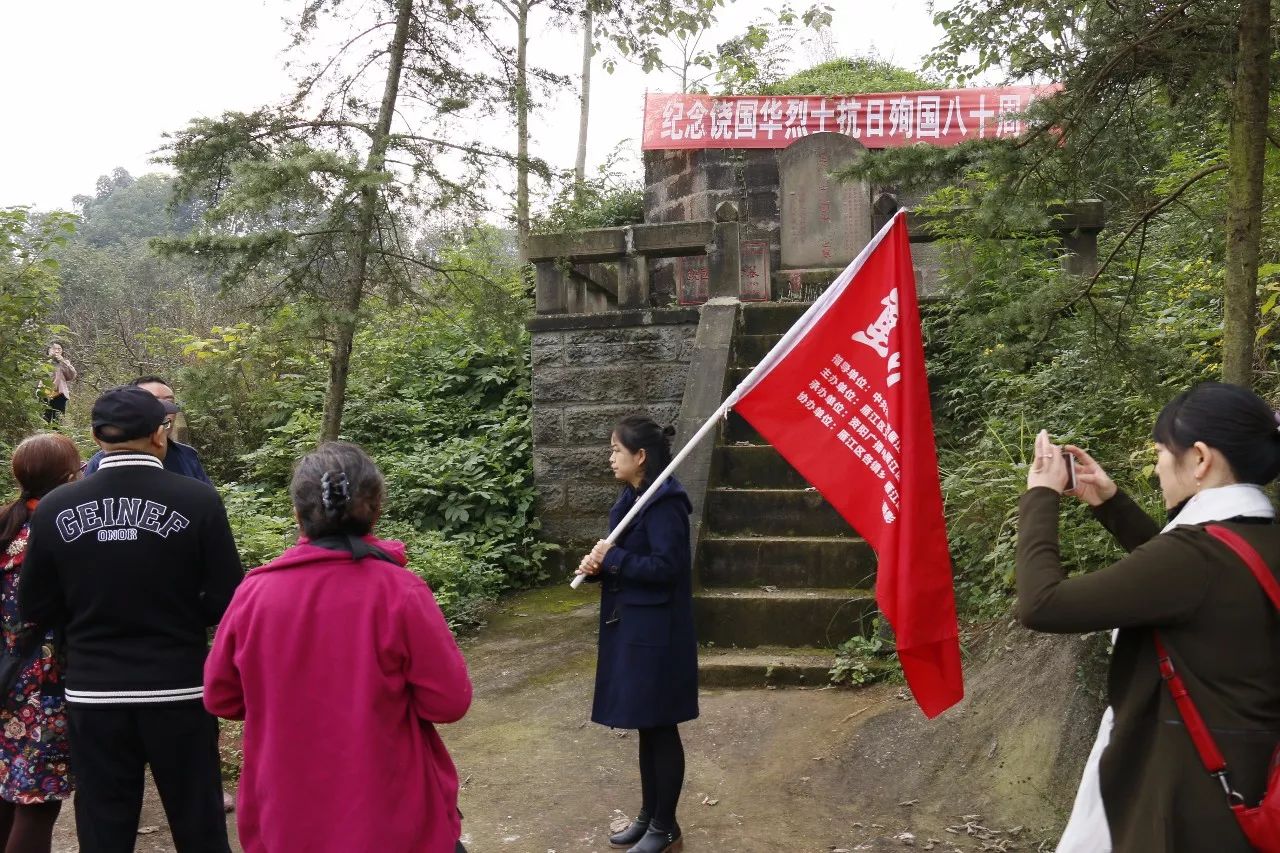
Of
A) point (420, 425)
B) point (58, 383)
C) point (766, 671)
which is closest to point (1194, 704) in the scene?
point (766, 671)

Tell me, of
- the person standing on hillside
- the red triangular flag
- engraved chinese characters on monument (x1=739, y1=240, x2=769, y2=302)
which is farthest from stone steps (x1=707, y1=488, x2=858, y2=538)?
the person standing on hillside

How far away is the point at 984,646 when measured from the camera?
5613 millimetres

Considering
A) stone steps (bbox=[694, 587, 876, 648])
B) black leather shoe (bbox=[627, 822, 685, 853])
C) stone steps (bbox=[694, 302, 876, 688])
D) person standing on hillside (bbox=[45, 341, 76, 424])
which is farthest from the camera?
person standing on hillside (bbox=[45, 341, 76, 424])

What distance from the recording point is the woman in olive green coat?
2092 mm

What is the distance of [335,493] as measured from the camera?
258 cm

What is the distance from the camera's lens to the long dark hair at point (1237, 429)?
219 cm

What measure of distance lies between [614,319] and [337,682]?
6671 mm

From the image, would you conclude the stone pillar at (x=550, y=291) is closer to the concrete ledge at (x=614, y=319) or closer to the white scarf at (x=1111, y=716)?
the concrete ledge at (x=614, y=319)

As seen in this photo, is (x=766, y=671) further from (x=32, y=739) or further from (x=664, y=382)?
(x=32, y=739)

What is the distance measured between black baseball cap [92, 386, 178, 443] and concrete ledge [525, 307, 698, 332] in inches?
223

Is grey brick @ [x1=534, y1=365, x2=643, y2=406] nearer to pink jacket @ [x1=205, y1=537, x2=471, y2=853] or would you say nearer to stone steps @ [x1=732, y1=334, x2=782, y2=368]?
stone steps @ [x1=732, y1=334, x2=782, y2=368]

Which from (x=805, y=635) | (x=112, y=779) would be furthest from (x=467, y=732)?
(x=112, y=779)

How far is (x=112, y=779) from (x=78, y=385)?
1407cm

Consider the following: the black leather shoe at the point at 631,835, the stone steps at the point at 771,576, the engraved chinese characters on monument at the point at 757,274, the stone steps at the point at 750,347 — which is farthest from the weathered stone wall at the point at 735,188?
the black leather shoe at the point at 631,835
